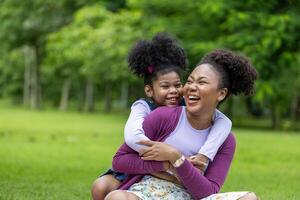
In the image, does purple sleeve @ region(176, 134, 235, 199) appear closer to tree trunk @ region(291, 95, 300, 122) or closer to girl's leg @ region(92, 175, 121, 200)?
girl's leg @ region(92, 175, 121, 200)

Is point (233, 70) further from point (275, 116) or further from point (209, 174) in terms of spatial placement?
point (275, 116)

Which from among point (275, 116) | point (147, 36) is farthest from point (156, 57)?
point (275, 116)

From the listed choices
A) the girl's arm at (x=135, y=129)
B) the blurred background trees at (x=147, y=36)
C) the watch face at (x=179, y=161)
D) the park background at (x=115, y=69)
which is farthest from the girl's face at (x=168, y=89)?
the blurred background trees at (x=147, y=36)

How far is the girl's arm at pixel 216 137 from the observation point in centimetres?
427

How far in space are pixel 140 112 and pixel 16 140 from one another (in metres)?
11.5

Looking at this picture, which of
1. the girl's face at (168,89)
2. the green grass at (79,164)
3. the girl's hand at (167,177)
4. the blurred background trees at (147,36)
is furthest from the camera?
the blurred background trees at (147,36)

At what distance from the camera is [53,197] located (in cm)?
682

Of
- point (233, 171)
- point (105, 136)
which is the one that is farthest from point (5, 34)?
point (233, 171)

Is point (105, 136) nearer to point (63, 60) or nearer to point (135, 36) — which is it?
point (135, 36)

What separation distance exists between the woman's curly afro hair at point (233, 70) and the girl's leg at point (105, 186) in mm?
965

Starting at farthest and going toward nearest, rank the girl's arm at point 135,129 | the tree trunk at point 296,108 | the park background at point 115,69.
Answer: the tree trunk at point 296,108 < the park background at point 115,69 < the girl's arm at point 135,129

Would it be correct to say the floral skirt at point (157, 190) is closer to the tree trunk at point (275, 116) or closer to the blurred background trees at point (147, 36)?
the blurred background trees at point (147, 36)

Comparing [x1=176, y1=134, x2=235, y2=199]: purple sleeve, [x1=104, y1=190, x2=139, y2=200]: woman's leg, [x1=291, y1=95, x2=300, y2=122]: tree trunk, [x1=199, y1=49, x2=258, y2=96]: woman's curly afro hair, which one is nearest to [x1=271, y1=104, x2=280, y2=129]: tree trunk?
[x1=291, y1=95, x2=300, y2=122]: tree trunk

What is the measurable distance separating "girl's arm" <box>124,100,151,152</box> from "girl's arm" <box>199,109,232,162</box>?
38 centimetres
